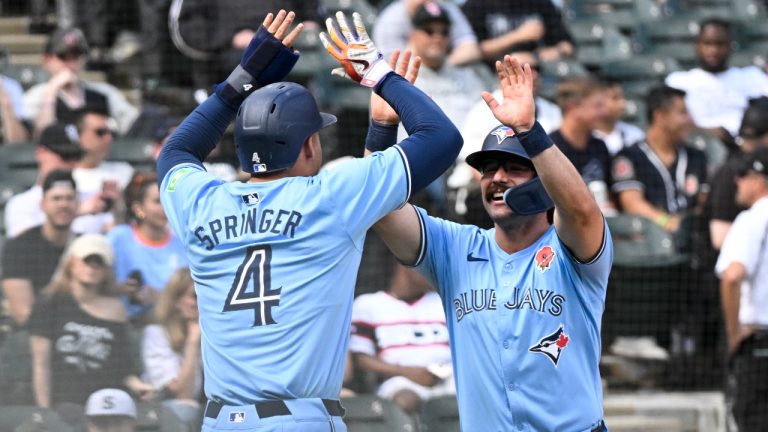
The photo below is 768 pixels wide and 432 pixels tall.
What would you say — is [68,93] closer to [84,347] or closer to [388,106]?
[84,347]

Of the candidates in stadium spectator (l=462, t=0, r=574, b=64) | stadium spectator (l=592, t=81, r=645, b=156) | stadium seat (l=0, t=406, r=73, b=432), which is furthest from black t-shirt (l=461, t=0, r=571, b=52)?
stadium seat (l=0, t=406, r=73, b=432)

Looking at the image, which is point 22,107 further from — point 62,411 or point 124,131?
point 62,411

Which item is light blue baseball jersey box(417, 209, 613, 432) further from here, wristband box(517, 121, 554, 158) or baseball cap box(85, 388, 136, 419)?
baseball cap box(85, 388, 136, 419)

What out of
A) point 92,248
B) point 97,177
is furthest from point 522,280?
point 97,177

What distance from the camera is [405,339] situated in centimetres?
683

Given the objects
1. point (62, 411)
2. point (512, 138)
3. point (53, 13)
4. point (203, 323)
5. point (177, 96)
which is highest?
point (53, 13)

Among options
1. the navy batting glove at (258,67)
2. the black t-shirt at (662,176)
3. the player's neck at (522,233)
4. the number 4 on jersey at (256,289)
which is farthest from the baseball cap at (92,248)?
the number 4 on jersey at (256,289)

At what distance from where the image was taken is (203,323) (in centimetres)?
363

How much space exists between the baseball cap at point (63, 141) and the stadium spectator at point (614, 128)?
9.96 feet

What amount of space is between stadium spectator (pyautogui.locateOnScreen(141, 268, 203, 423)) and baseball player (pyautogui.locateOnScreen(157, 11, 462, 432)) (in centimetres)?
309

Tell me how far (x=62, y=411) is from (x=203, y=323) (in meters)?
2.97

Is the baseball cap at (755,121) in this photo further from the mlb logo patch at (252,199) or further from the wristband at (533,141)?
the mlb logo patch at (252,199)

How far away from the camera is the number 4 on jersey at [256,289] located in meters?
3.47

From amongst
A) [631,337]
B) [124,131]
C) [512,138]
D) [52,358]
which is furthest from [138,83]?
[512,138]
